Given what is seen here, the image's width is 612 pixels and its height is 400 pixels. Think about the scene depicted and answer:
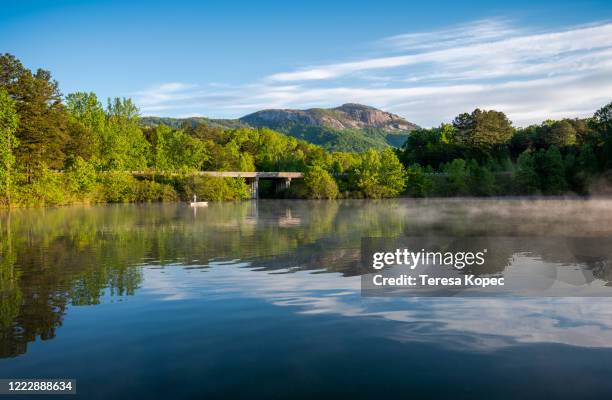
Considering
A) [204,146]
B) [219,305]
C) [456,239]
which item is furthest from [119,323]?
[204,146]

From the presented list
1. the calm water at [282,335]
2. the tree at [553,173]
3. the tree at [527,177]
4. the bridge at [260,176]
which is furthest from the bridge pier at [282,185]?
the calm water at [282,335]

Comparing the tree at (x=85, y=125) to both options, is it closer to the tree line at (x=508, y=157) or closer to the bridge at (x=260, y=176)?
the bridge at (x=260, y=176)

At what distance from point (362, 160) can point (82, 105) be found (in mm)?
49259

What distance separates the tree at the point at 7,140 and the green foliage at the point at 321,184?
48.4 m

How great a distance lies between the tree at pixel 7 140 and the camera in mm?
54562

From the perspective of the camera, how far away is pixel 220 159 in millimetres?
→ 107062

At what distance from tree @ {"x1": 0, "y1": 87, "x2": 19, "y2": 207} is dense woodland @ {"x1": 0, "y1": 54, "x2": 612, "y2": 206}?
131 millimetres

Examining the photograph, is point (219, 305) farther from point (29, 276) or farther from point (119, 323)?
point (29, 276)

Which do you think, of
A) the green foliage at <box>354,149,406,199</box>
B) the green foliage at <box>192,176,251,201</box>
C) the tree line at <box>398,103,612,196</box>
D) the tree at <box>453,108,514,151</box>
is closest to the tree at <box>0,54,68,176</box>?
the green foliage at <box>192,176,251,201</box>
